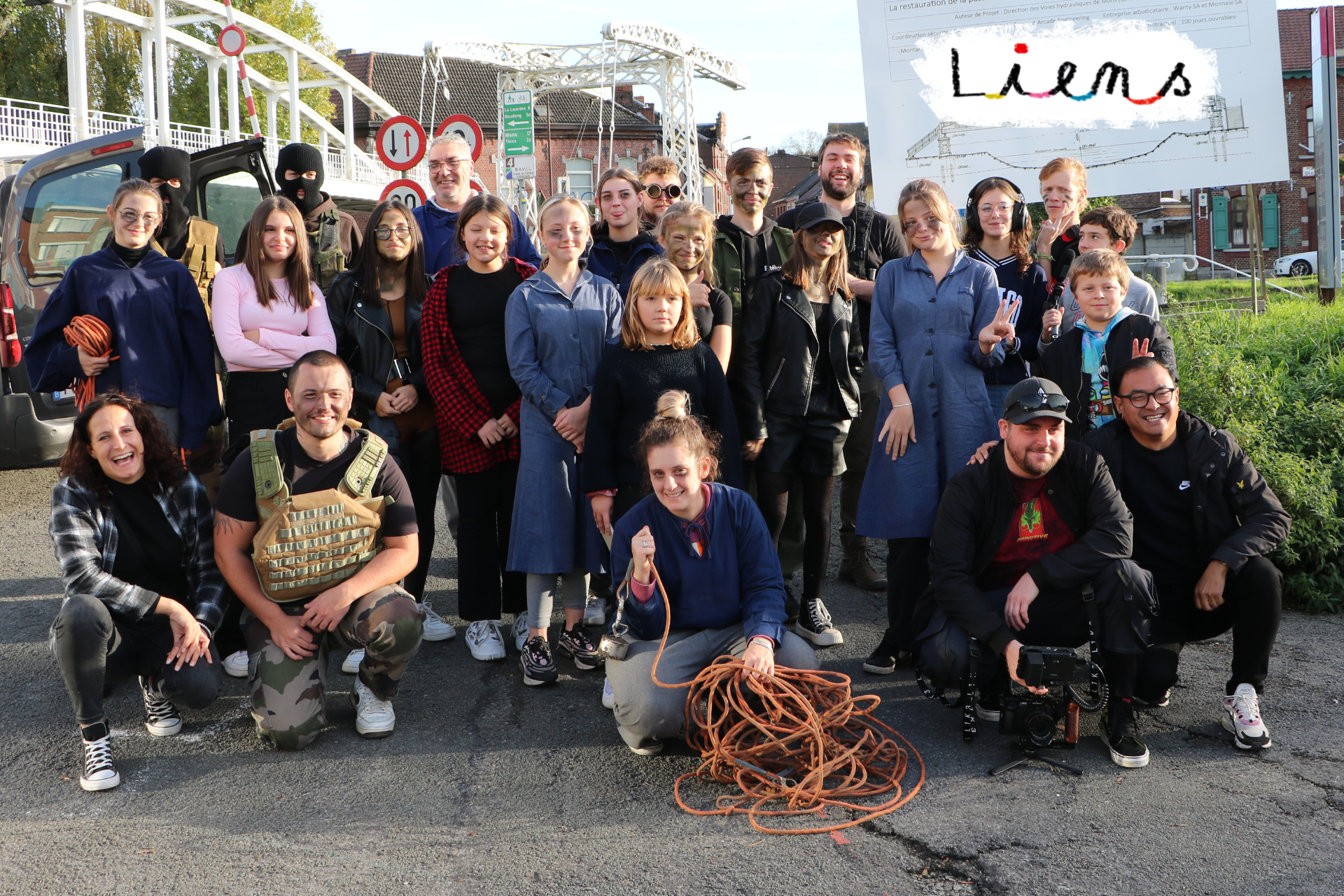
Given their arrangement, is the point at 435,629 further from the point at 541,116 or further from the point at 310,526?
the point at 541,116

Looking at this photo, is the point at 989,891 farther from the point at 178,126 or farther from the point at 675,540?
the point at 178,126

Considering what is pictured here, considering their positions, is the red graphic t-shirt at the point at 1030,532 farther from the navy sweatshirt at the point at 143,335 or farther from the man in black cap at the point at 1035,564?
the navy sweatshirt at the point at 143,335

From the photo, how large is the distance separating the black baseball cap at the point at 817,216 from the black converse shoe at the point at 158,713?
3366mm

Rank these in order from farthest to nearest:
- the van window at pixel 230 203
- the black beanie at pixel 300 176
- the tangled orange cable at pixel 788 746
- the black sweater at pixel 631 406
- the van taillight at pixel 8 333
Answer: the van window at pixel 230 203 → the van taillight at pixel 8 333 → the black beanie at pixel 300 176 → the black sweater at pixel 631 406 → the tangled orange cable at pixel 788 746

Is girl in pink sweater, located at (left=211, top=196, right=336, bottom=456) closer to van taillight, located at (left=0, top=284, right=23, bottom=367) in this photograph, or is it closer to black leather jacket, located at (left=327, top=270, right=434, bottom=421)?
black leather jacket, located at (left=327, top=270, right=434, bottom=421)

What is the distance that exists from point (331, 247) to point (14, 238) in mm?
2994

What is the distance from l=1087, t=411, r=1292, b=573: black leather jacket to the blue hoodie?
3.04 m

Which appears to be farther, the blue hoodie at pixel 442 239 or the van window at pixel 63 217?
the van window at pixel 63 217

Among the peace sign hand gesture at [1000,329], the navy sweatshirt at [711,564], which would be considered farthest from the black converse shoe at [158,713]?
the peace sign hand gesture at [1000,329]

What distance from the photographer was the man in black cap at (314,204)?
18.5 ft

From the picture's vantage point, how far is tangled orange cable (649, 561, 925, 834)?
3.39 metres

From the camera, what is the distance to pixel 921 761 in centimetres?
367

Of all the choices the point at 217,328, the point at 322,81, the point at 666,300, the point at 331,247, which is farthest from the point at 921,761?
the point at 322,81

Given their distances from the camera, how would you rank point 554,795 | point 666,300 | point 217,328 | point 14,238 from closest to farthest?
1. point 554,795
2. point 666,300
3. point 217,328
4. point 14,238
